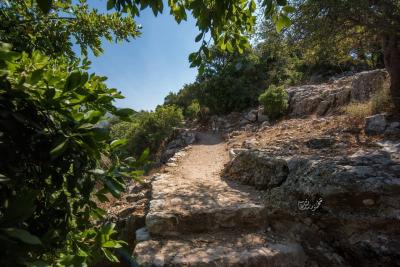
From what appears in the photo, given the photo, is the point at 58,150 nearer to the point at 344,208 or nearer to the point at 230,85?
the point at 344,208

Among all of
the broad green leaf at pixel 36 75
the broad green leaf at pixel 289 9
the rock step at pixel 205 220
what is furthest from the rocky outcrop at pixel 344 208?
the broad green leaf at pixel 36 75

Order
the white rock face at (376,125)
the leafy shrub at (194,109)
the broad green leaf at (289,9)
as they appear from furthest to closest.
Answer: the leafy shrub at (194,109) < the white rock face at (376,125) < the broad green leaf at (289,9)

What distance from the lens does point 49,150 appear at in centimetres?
116

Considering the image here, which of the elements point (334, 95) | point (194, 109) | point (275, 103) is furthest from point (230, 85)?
point (334, 95)

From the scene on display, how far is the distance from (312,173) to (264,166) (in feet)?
4.46

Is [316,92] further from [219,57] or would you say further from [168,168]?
[219,57]

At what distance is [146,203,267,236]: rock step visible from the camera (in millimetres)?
4387

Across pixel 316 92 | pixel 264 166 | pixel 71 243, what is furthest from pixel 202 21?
pixel 316 92

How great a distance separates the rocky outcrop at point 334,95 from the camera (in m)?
9.65

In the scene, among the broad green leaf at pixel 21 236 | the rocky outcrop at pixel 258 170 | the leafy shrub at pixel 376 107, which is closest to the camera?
the broad green leaf at pixel 21 236

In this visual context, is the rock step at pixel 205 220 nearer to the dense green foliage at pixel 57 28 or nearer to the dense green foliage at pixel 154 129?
the dense green foliage at pixel 57 28

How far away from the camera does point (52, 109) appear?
3.58 ft

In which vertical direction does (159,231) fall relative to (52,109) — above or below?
below

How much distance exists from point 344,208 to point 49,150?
391 cm
